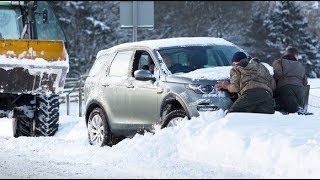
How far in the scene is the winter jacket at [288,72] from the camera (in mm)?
10461

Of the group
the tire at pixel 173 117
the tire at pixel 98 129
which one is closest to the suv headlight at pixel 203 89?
the tire at pixel 173 117

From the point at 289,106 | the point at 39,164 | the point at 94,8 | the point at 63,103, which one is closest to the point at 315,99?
the point at 289,106

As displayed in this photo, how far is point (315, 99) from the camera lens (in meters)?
12.5

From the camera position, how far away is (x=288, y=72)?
34.5 feet

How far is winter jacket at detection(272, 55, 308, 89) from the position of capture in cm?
1046

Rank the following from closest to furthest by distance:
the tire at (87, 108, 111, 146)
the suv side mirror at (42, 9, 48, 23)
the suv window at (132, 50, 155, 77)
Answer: the suv window at (132, 50, 155, 77), the tire at (87, 108, 111, 146), the suv side mirror at (42, 9, 48, 23)

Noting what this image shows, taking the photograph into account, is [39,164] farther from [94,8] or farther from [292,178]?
[94,8]

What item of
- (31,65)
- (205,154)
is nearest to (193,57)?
(205,154)

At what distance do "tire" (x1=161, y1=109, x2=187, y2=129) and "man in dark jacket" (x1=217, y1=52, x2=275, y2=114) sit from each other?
638mm

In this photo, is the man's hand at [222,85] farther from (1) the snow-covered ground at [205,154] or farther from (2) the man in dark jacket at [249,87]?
(1) the snow-covered ground at [205,154]

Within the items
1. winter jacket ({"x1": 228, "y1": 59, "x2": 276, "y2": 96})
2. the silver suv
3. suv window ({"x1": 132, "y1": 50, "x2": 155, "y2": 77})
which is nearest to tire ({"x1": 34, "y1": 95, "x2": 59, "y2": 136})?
the silver suv

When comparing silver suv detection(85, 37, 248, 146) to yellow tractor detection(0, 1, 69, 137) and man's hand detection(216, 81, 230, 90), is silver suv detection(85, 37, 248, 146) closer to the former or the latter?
man's hand detection(216, 81, 230, 90)

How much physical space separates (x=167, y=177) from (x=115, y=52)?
4.52m

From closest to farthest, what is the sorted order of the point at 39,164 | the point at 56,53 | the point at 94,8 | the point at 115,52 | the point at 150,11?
the point at 39,164 < the point at 115,52 < the point at 56,53 < the point at 150,11 < the point at 94,8
